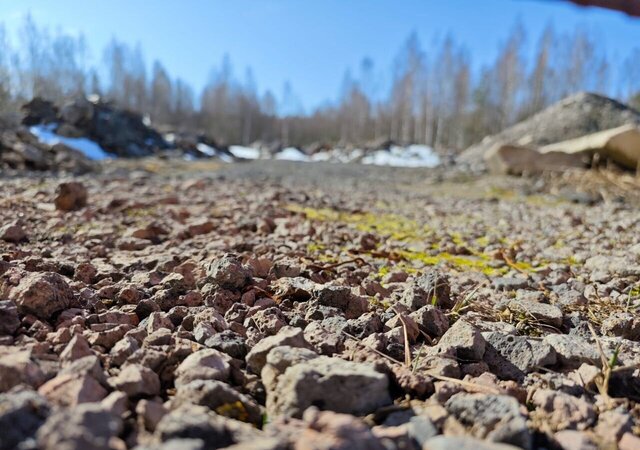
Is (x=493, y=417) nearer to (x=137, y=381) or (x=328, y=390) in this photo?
(x=328, y=390)

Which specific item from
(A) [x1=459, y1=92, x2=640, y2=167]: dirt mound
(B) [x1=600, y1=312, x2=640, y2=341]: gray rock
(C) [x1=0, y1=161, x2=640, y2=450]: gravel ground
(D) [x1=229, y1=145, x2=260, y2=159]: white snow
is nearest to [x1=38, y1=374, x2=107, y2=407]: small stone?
(C) [x1=0, y1=161, x2=640, y2=450]: gravel ground

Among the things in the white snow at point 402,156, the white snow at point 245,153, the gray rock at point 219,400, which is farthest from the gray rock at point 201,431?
the white snow at point 245,153

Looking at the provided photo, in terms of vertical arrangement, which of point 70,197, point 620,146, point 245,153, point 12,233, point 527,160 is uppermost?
point 245,153

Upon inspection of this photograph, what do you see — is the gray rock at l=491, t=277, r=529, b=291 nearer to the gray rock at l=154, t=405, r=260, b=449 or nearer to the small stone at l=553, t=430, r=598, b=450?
the small stone at l=553, t=430, r=598, b=450

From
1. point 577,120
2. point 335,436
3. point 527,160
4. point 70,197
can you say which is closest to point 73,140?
point 70,197

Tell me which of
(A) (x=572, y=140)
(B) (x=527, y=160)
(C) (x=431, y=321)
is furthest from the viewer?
(A) (x=572, y=140)
